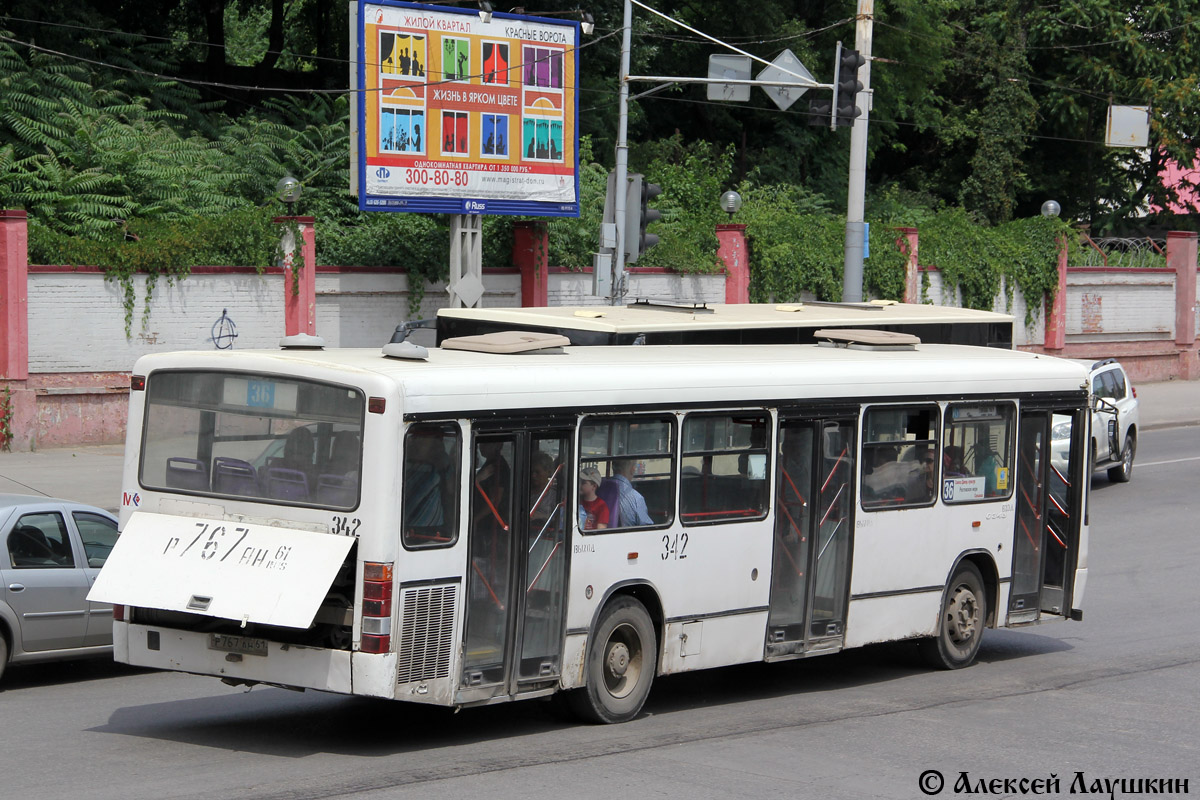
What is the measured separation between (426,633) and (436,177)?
723 inches

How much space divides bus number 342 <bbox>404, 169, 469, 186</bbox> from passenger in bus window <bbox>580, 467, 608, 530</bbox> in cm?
1696

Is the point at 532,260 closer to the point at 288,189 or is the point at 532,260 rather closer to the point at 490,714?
the point at 288,189

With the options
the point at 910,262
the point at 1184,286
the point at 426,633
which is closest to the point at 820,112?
the point at 910,262

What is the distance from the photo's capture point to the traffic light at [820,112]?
24109mm

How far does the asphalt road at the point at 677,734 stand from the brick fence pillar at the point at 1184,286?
30.4 m

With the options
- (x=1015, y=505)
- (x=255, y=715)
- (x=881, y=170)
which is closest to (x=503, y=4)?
(x=881, y=170)

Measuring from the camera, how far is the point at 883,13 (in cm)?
4666

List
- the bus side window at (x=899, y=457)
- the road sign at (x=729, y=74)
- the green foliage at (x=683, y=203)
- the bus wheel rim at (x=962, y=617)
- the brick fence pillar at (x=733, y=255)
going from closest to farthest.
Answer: the bus side window at (x=899, y=457) → the bus wheel rim at (x=962, y=617) → the road sign at (x=729, y=74) → the green foliage at (x=683, y=203) → the brick fence pillar at (x=733, y=255)

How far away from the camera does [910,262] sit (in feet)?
119

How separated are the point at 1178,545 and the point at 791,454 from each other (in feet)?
31.8

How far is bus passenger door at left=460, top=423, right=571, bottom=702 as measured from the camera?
923cm

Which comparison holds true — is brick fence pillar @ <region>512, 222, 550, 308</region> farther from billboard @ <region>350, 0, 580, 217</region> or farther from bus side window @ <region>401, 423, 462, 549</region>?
bus side window @ <region>401, 423, 462, 549</region>

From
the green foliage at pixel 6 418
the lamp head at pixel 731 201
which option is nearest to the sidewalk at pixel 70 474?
the green foliage at pixel 6 418

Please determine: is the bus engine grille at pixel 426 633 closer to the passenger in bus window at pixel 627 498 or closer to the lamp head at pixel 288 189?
the passenger in bus window at pixel 627 498
